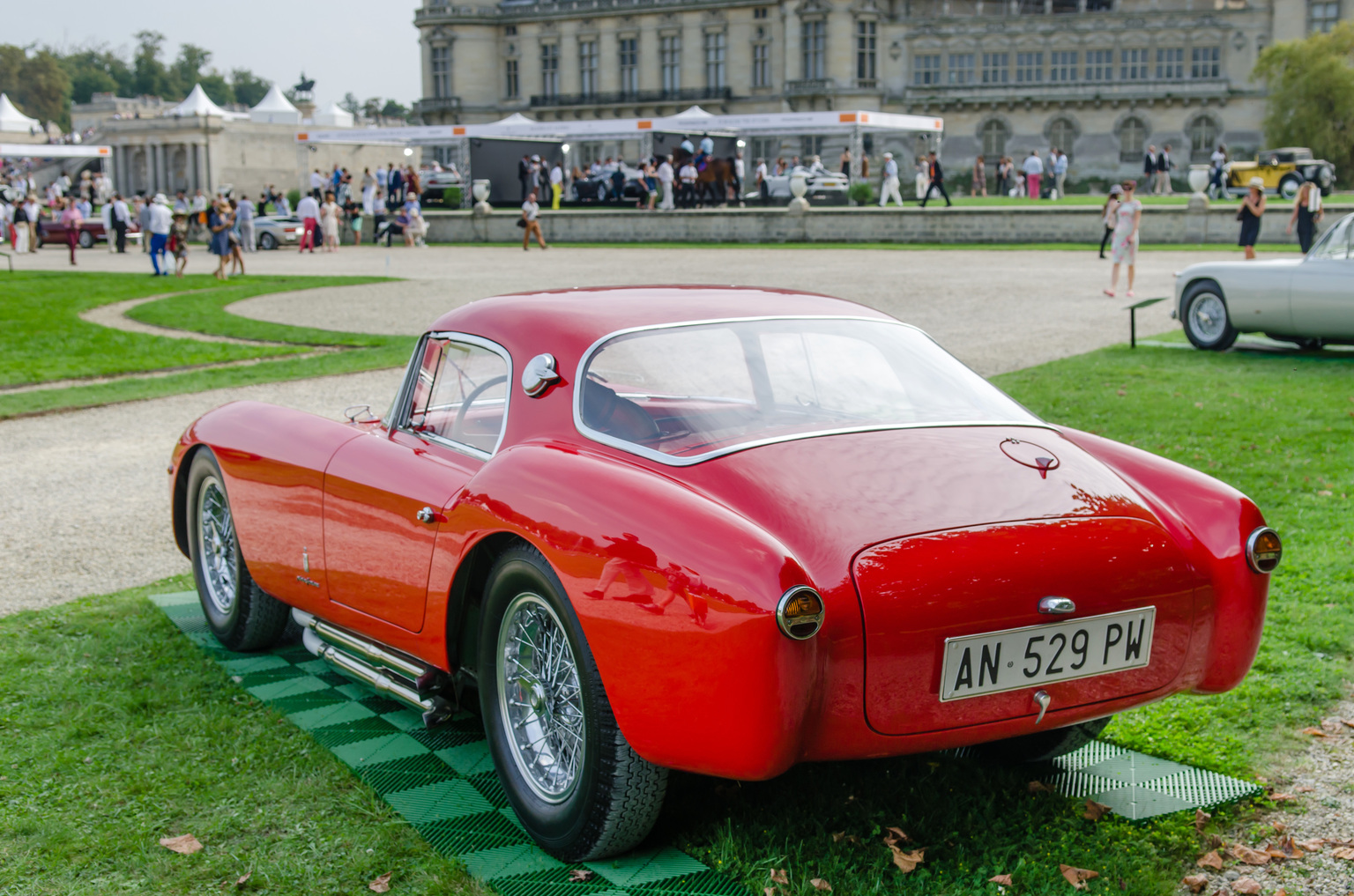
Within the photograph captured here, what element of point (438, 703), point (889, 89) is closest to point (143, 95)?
point (889, 89)

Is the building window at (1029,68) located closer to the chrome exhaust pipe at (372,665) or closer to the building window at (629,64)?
the building window at (629,64)

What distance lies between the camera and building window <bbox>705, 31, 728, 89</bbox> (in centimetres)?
8412

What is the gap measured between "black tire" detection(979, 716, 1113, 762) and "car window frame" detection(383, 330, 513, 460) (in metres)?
1.83

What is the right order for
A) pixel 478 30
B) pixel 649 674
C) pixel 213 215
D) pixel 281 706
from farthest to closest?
pixel 478 30, pixel 213 215, pixel 281 706, pixel 649 674

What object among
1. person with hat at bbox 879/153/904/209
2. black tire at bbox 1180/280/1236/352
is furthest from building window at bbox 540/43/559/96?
black tire at bbox 1180/280/1236/352

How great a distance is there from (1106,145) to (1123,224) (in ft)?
203

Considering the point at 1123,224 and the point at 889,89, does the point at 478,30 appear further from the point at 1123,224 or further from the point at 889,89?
the point at 1123,224

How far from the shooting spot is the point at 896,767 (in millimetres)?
3736

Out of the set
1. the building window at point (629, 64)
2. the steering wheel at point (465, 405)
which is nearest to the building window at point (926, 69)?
the building window at point (629, 64)

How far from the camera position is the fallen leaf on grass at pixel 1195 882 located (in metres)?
3.07

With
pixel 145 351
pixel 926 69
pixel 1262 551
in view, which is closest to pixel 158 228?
pixel 145 351

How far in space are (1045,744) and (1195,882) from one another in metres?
0.79

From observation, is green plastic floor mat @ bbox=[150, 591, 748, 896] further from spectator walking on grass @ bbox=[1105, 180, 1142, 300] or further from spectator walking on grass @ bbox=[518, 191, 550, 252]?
spectator walking on grass @ bbox=[518, 191, 550, 252]

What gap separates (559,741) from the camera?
11.0 ft
